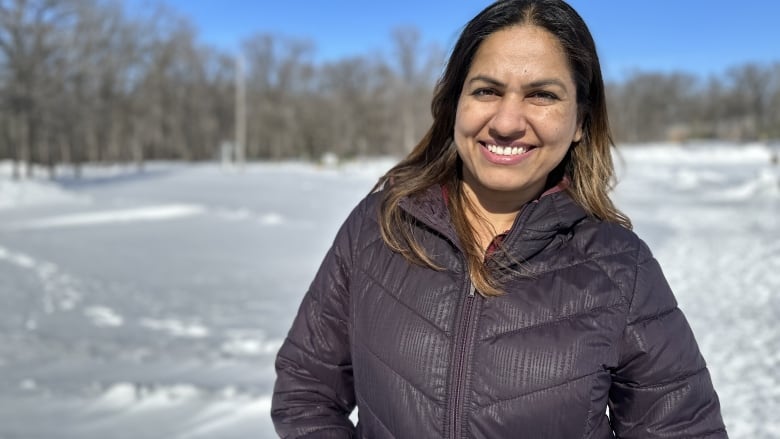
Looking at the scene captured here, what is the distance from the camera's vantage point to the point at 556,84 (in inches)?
53.2

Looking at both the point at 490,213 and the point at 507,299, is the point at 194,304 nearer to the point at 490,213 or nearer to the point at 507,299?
the point at 490,213

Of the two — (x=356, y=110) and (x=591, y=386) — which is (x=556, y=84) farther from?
(x=356, y=110)

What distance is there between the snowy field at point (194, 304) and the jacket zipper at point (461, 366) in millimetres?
974

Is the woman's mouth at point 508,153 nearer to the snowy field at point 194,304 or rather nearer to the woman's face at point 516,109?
the woman's face at point 516,109

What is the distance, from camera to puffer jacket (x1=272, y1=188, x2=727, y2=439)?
130 centimetres

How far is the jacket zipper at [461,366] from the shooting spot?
4.27ft

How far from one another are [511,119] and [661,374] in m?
0.59

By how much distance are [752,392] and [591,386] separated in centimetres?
329

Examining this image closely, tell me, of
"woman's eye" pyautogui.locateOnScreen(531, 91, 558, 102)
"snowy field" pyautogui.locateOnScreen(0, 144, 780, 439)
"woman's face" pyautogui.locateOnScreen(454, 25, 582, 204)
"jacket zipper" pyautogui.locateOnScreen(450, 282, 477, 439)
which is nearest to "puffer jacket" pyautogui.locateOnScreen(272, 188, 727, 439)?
"jacket zipper" pyautogui.locateOnScreen(450, 282, 477, 439)

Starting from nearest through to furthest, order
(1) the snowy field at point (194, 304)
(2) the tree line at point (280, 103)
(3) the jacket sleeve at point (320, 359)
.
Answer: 1. (3) the jacket sleeve at point (320, 359)
2. (1) the snowy field at point (194, 304)
3. (2) the tree line at point (280, 103)

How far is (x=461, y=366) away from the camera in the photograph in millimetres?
1315

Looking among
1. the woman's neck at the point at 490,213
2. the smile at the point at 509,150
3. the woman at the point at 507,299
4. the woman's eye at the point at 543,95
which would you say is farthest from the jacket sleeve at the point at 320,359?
the woman's eye at the point at 543,95

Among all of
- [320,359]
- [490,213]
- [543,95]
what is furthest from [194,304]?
[543,95]

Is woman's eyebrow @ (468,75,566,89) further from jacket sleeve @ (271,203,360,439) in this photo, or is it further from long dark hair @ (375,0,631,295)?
jacket sleeve @ (271,203,360,439)
